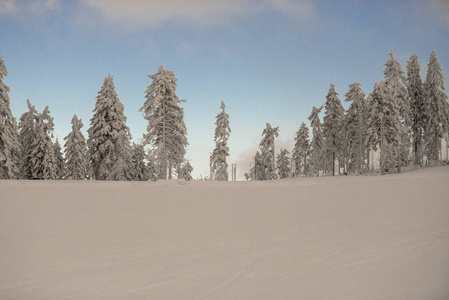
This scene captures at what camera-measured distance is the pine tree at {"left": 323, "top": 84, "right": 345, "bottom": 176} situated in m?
50.6

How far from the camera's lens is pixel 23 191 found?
2109cm

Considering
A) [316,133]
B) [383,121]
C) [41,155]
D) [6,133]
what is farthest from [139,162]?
[383,121]

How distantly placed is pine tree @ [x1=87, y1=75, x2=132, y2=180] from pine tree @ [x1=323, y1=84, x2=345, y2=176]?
29788 mm

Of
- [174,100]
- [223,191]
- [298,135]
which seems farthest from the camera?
[298,135]

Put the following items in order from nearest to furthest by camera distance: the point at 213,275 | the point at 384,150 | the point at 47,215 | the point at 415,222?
the point at 213,275 < the point at 415,222 < the point at 47,215 < the point at 384,150

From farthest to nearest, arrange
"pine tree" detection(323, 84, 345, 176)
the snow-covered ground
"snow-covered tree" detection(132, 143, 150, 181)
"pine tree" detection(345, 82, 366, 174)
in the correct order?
1. "snow-covered tree" detection(132, 143, 150, 181)
2. "pine tree" detection(323, 84, 345, 176)
3. "pine tree" detection(345, 82, 366, 174)
4. the snow-covered ground

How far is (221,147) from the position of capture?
4988 cm

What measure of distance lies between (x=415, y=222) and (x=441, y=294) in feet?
22.3

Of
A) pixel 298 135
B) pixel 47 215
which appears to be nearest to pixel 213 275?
pixel 47 215

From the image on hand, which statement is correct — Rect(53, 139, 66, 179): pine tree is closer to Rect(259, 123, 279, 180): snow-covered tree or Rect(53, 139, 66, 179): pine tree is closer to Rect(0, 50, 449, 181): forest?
Rect(0, 50, 449, 181): forest

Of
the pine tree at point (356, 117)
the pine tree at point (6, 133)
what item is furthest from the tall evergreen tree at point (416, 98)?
the pine tree at point (6, 133)

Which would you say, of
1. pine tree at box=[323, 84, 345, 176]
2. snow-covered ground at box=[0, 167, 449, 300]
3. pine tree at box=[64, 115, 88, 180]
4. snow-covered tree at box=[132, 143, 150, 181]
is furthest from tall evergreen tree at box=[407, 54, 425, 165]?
pine tree at box=[64, 115, 88, 180]

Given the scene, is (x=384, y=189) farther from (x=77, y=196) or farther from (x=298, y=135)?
(x=298, y=135)

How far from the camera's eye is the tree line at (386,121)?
A: 41.3 metres
